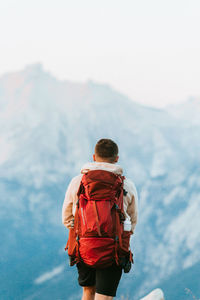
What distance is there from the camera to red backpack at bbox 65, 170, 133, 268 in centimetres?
193

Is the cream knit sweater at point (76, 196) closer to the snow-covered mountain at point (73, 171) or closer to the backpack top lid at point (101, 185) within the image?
the backpack top lid at point (101, 185)

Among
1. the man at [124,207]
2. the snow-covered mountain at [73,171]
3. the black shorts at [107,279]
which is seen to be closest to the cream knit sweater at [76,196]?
the man at [124,207]

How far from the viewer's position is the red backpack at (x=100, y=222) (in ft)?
6.34

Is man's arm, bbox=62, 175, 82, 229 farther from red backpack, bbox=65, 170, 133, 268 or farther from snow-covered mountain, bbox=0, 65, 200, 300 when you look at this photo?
snow-covered mountain, bbox=0, 65, 200, 300

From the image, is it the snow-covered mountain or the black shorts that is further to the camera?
the snow-covered mountain

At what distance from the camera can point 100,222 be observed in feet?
6.32

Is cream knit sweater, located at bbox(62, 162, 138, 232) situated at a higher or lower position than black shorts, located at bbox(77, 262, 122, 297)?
higher

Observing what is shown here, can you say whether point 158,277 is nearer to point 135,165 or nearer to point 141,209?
point 141,209

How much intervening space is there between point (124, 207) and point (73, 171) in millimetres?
5908

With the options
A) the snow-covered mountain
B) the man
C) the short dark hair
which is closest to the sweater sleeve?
the man

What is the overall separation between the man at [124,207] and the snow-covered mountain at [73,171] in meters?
4.39

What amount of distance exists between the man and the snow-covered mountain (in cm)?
439

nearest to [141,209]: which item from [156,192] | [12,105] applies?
[156,192]

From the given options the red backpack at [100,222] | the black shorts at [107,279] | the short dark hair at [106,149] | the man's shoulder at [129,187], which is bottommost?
the black shorts at [107,279]
